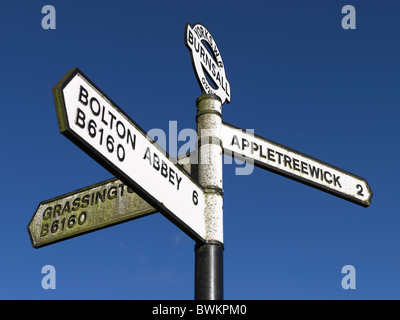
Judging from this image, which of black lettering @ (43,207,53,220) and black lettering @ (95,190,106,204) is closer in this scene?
black lettering @ (95,190,106,204)

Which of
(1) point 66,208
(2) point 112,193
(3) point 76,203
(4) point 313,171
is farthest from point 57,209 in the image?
(4) point 313,171

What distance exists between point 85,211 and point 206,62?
147 cm

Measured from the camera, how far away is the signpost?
2.47m

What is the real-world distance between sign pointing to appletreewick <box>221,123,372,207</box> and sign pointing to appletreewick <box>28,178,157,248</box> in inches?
32.5

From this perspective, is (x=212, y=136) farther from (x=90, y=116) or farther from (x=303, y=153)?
(x=90, y=116)

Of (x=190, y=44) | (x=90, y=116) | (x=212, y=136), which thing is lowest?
(x=90, y=116)

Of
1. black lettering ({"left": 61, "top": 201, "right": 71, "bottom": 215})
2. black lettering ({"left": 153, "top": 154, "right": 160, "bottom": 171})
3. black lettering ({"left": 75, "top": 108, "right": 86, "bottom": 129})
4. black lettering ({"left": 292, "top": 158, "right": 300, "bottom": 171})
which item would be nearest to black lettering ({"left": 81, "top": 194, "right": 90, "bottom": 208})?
black lettering ({"left": 61, "top": 201, "right": 71, "bottom": 215})

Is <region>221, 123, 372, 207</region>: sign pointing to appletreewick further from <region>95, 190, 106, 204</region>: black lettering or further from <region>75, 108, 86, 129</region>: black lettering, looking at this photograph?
<region>75, 108, 86, 129</region>: black lettering

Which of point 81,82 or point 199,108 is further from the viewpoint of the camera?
point 199,108

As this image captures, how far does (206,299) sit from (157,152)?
92cm

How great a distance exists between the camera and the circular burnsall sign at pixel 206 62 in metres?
3.91

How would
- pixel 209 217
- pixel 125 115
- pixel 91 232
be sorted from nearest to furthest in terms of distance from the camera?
1. pixel 125 115
2. pixel 209 217
3. pixel 91 232

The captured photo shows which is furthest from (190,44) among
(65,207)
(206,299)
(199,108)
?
(206,299)

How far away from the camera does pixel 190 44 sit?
3865mm
